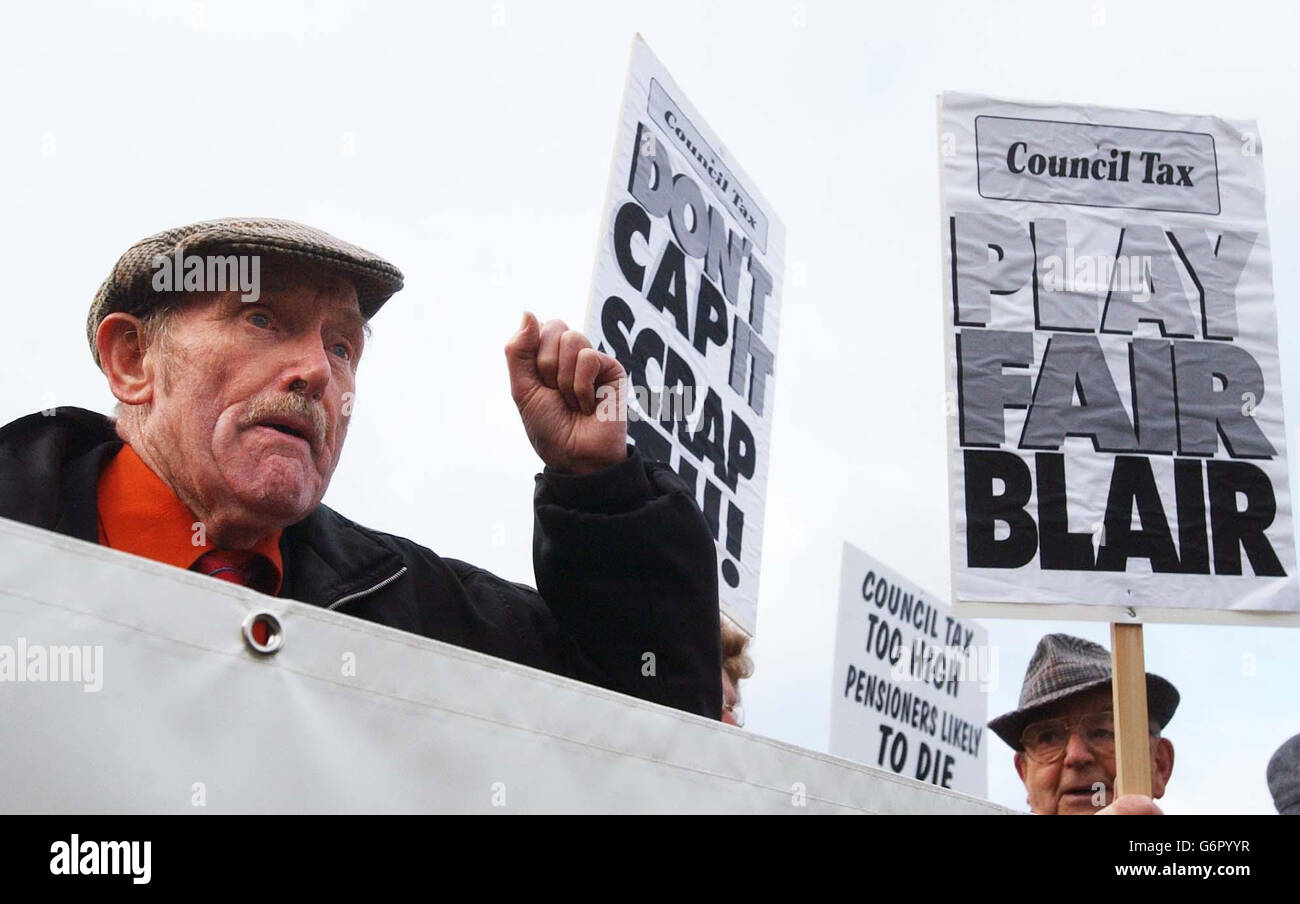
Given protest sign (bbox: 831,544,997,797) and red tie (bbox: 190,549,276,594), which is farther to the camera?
protest sign (bbox: 831,544,997,797)

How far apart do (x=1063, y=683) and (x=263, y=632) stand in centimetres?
375

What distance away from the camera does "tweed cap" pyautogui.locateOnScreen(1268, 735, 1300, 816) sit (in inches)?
156

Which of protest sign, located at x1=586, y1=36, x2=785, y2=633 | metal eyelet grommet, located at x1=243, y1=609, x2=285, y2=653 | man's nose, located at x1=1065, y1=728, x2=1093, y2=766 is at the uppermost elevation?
protest sign, located at x1=586, y1=36, x2=785, y2=633

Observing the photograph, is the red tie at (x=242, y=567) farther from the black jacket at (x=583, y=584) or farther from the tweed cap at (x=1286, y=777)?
the tweed cap at (x=1286, y=777)

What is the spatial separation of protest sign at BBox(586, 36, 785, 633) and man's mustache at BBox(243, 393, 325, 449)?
1612 millimetres

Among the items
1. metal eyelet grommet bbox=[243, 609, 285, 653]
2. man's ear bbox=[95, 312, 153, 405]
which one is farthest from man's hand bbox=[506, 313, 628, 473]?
metal eyelet grommet bbox=[243, 609, 285, 653]

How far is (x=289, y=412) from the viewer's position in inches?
95.3

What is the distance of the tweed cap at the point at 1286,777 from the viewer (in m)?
3.97

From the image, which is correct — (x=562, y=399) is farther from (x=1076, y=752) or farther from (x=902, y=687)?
(x=902, y=687)

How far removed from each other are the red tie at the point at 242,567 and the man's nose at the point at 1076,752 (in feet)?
10.2

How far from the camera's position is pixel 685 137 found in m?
4.88

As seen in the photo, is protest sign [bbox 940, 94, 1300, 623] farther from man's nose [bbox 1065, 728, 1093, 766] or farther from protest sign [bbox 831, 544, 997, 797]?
protest sign [bbox 831, 544, 997, 797]
